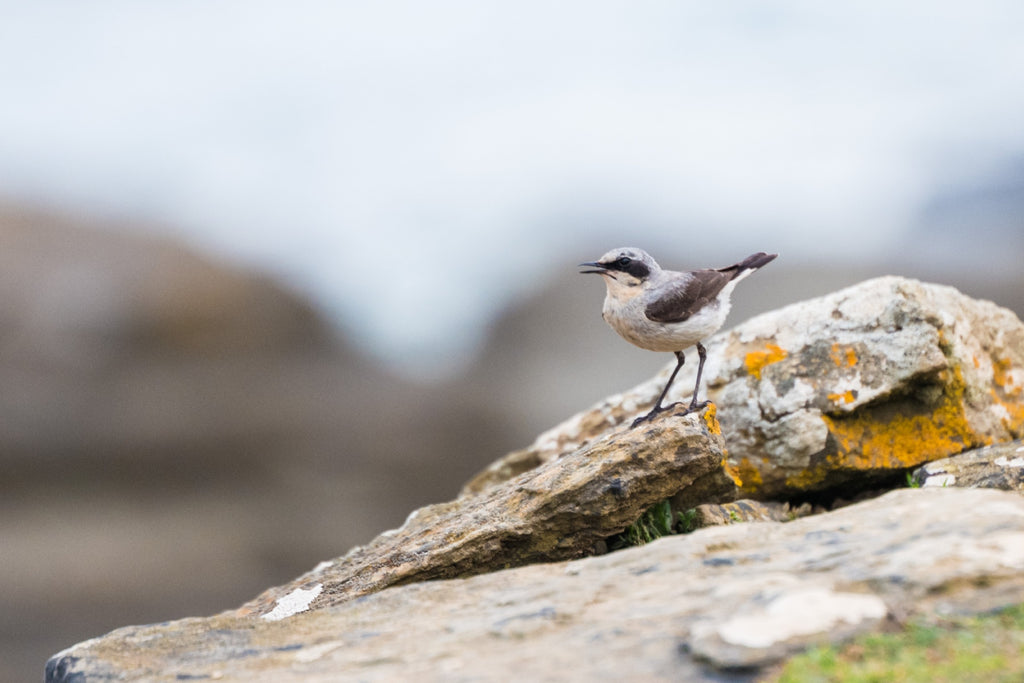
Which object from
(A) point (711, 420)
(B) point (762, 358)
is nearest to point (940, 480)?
Result: (A) point (711, 420)

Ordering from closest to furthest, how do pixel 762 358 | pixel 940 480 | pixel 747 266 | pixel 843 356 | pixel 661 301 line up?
pixel 940 480
pixel 661 301
pixel 747 266
pixel 843 356
pixel 762 358

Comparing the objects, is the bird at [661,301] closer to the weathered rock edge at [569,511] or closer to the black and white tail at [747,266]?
the black and white tail at [747,266]

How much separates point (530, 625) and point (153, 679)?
2195 mm

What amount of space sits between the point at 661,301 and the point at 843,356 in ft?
7.17

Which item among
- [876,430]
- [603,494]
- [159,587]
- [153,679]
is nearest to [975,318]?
[876,430]

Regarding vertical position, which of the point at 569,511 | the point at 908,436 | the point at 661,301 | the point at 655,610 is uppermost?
the point at 661,301

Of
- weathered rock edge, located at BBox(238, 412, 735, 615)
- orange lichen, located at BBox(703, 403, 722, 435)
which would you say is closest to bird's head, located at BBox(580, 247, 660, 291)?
orange lichen, located at BBox(703, 403, 722, 435)

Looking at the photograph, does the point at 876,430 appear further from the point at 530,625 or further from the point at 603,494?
the point at 530,625

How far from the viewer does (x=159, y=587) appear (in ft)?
72.2

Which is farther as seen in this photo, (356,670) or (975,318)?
(975,318)

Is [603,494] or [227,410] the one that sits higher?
[227,410]

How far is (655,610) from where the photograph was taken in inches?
170

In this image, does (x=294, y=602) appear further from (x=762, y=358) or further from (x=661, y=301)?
(x=762, y=358)

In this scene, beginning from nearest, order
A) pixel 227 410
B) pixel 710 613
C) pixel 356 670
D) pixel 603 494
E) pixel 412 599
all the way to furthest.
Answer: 1. pixel 710 613
2. pixel 356 670
3. pixel 412 599
4. pixel 603 494
5. pixel 227 410
